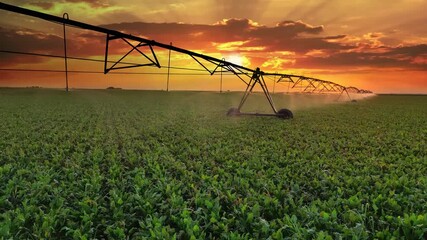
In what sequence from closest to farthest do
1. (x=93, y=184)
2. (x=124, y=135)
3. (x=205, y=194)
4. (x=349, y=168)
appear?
(x=205, y=194)
(x=93, y=184)
(x=349, y=168)
(x=124, y=135)

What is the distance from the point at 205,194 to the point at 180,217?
101cm

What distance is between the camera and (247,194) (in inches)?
267

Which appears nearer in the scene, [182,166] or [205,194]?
[205,194]

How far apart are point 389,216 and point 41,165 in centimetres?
833

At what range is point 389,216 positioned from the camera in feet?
18.1

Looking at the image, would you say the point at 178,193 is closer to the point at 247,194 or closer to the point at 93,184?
the point at 247,194

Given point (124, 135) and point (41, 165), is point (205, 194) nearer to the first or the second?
point (41, 165)

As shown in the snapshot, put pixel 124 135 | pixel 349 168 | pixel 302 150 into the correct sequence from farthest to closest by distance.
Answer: pixel 124 135 < pixel 302 150 < pixel 349 168

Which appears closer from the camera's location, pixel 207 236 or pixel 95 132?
pixel 207 236

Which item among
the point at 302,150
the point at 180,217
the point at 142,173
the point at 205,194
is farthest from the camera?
the point at 302,150

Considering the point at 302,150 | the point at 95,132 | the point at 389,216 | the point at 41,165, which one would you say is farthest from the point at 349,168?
the point at 95,132

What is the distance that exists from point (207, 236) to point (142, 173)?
3.39 meters

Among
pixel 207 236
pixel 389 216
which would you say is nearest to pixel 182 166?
pixel 207 236

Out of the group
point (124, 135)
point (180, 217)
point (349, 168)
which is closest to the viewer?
point (180, 217)
